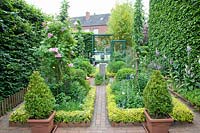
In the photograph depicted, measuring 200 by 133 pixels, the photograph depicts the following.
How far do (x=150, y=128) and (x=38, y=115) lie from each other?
1.96 m

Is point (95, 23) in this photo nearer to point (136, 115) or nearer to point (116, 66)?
point (116, 66)

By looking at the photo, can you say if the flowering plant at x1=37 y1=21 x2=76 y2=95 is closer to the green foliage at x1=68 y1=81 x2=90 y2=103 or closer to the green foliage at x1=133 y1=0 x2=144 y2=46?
the green foliage at x1=68 y1=81 x2=90 y2=103

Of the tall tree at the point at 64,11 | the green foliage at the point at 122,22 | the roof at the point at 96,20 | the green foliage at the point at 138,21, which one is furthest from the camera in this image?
the roof at the point at 96,20

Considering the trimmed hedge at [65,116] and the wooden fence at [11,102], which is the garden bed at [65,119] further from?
the wooden fence at [11,102]

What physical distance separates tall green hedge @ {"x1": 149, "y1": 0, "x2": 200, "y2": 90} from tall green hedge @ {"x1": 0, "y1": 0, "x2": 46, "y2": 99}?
4.34m

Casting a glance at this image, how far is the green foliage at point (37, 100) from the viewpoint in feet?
12.9

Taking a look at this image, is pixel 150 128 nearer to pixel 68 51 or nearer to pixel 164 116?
pixel 164 116

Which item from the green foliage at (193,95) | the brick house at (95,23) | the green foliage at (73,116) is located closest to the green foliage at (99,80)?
the green foliage at (193,95)

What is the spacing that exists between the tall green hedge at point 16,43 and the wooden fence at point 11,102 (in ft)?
0.40

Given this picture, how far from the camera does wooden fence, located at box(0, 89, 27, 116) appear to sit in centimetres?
514

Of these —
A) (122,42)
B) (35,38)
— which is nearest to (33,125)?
(35,38)

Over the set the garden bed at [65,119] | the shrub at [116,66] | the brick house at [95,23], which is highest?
the brick house at [95,23]

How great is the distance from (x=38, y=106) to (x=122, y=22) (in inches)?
559

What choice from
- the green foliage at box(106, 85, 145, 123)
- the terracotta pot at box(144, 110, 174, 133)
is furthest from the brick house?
the terracotta pot at box(144, 110, 174, 133)
